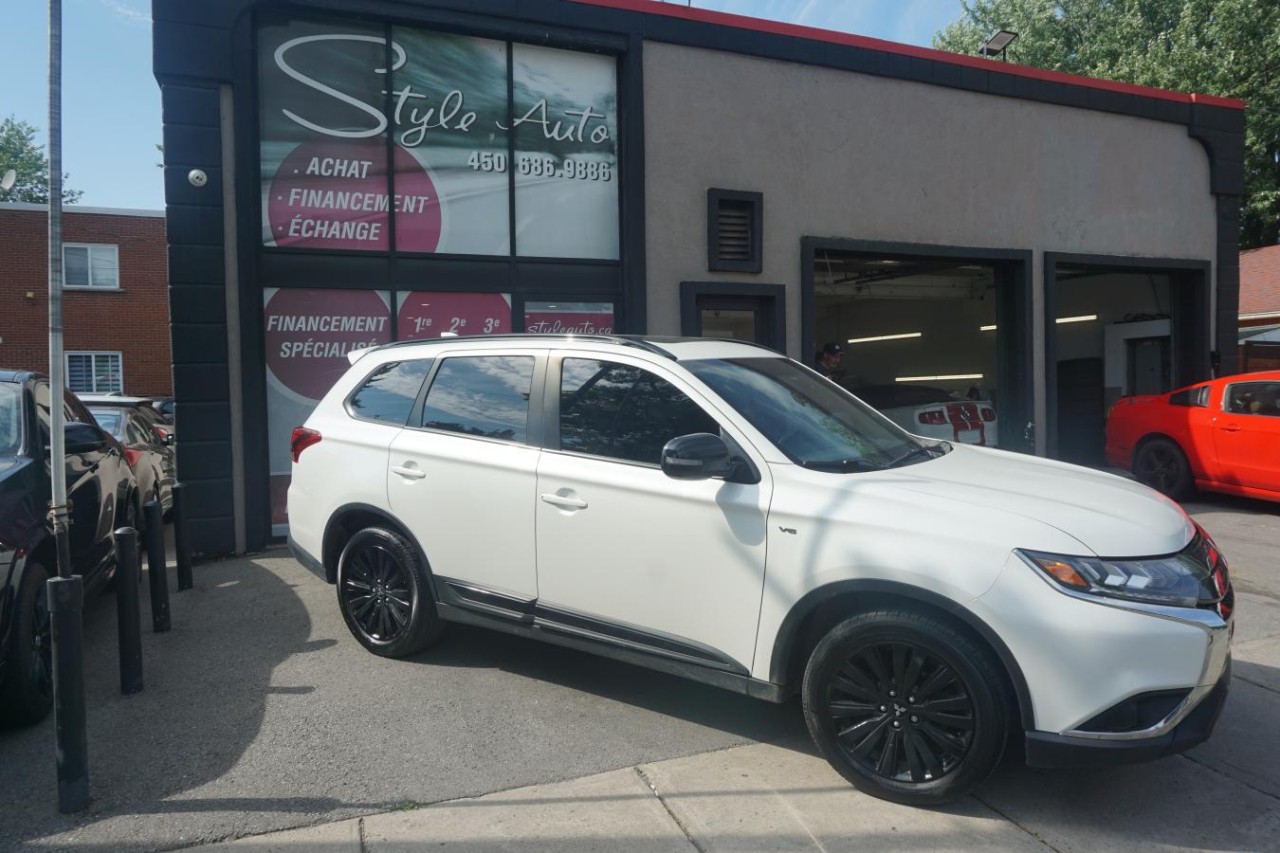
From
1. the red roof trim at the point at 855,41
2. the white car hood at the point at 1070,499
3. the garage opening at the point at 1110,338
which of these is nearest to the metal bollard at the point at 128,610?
the white car hood at the point at 1070,499

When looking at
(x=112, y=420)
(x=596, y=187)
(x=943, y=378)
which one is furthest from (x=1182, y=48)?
(x=112, y=420)

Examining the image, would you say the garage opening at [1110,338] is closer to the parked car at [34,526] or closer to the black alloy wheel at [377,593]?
the black alloy wheel at [377,593]

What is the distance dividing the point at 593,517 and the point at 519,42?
21.4 ft

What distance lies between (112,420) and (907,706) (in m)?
8.42

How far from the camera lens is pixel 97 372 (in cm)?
2603

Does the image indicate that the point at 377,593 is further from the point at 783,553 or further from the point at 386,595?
the point at 783,553

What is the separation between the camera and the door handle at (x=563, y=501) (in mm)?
4191

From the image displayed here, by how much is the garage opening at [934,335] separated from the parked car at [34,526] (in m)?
6.75

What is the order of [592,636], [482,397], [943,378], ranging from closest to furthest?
[592,636], [482,397], [943,378]

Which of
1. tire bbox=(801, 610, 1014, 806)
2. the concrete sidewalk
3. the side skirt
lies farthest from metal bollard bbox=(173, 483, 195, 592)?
tire bbox=(801, 610, 1014, 806)

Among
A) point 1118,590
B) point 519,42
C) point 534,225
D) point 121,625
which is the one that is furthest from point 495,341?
point 519,42

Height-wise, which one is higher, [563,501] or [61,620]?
[563,501]

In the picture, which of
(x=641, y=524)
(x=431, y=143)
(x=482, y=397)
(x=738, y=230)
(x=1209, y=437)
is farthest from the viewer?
(x=1209, y=437)

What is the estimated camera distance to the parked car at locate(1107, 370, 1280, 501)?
31.4ft
